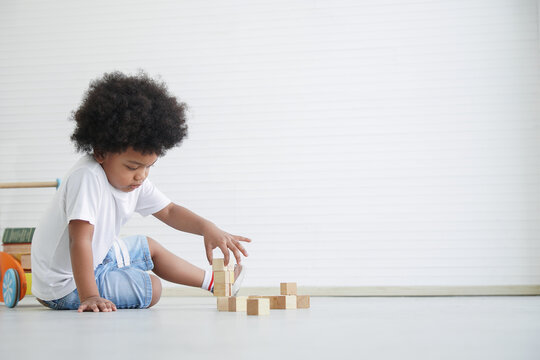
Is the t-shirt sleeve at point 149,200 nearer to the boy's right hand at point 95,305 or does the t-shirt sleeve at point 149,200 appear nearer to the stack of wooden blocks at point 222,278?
the stack of wooden blocks at point 222,278

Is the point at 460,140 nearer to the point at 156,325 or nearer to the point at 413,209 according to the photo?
the point at 413,209

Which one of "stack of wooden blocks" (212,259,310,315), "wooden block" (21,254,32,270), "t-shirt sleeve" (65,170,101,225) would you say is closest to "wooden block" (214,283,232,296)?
"stack of wooden blocks" (212,259,310,315)

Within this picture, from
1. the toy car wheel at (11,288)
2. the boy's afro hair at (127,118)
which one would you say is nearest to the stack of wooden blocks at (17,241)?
the toy car wheel at (11,288)

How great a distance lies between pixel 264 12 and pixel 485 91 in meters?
1.27

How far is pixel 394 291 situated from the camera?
3164mm

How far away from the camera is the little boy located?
67.4 inches

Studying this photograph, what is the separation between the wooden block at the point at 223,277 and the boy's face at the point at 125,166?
0.38m

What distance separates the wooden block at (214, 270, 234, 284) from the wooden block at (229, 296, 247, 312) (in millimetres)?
308

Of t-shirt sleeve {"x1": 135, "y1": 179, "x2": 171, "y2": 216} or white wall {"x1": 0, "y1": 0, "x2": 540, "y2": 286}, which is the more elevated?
white wall {"x1": 0, "y1": 0, "x2": 540, "y2": 286}

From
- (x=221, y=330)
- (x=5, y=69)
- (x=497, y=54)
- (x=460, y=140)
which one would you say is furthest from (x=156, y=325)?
(x=5, y=69)

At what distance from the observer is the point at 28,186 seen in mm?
3285

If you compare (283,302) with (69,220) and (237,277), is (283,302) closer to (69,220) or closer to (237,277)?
(237,277)

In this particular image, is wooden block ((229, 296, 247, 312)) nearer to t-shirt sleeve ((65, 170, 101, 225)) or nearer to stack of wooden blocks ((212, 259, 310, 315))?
stack of wooden blocks ((212, 259, 310, 315))

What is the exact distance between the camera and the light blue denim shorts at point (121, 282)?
6.09ft
